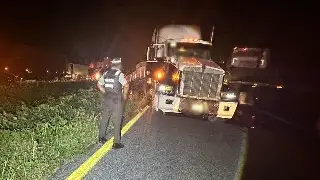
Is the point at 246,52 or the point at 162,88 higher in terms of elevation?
the point at 246,52

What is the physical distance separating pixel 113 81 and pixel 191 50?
685cm

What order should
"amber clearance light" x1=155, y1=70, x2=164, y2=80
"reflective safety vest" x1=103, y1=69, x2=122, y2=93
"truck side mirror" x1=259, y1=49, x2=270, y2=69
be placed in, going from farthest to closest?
"truck side mirror" x1=259, y1=49, x2=270, y2=69
"amber clearance light" x1=155, y1=70, x2=164, y2=80
"reflective safety vest" x1=103, y1=69, x2=122, y2=93

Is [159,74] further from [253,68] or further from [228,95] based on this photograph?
[253,68]

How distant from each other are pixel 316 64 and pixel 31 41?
2915cm

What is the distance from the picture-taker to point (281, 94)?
1867 cm

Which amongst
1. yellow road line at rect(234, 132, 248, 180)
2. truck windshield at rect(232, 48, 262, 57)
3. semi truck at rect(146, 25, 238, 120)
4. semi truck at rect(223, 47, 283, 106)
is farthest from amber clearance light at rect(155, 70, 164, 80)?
truck windshield at rect(232, 48, 262, 57)

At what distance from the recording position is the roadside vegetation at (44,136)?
4762 millimetres

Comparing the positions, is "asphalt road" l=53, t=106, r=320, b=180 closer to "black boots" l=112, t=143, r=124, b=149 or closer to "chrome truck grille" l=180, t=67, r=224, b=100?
"black boots" l=112, t=143, r=124, b=149

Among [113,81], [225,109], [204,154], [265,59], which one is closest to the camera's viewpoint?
[204,154]

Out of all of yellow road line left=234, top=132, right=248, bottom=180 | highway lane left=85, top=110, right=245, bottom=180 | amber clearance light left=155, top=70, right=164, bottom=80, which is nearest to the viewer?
highway lane left=85, top=110, right=245, bottom=180

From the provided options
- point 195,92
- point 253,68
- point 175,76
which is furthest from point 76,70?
point 195,92

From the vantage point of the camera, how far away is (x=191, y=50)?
1358 centimetres

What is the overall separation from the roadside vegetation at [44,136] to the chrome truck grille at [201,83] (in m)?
2.73

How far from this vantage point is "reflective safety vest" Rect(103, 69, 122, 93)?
7156 millimetres
